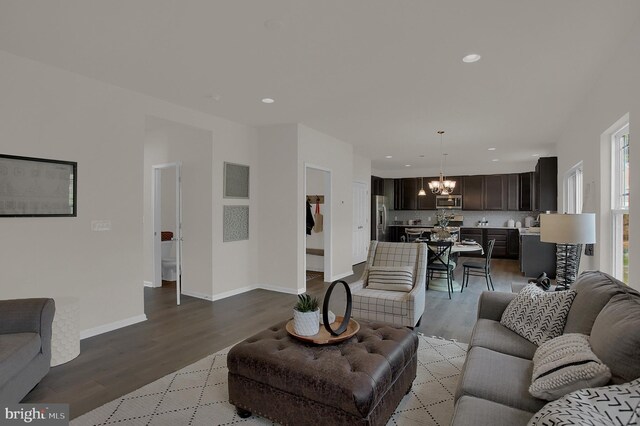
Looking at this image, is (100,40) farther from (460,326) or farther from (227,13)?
(460,326)

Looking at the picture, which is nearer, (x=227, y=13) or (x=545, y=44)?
(x=227, y=13)

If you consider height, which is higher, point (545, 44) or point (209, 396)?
point (545, 44)

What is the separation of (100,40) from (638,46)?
400 centimetres

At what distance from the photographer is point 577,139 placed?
4.52 m

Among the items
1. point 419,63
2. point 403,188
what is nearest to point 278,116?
point 419,63

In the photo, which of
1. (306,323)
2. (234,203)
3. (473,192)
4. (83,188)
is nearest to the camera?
(306,323)

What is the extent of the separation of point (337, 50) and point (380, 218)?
735 cm

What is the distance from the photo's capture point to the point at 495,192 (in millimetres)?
9805

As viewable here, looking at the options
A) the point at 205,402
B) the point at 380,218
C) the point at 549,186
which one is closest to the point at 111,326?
the point at 205,402

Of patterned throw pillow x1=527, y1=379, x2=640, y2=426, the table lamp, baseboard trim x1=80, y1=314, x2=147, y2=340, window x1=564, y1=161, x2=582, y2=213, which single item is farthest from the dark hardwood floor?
patterned throw pillow x1=527, y1=379, x2=640, y2=426

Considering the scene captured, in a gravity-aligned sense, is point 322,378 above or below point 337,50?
below

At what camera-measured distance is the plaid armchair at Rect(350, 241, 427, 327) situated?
3.46 m

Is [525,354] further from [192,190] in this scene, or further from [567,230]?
[192,190]

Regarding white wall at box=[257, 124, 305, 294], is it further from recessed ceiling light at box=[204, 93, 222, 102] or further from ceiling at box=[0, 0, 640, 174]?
recessed ceiling light at box=[204, 93, 222, 102]
